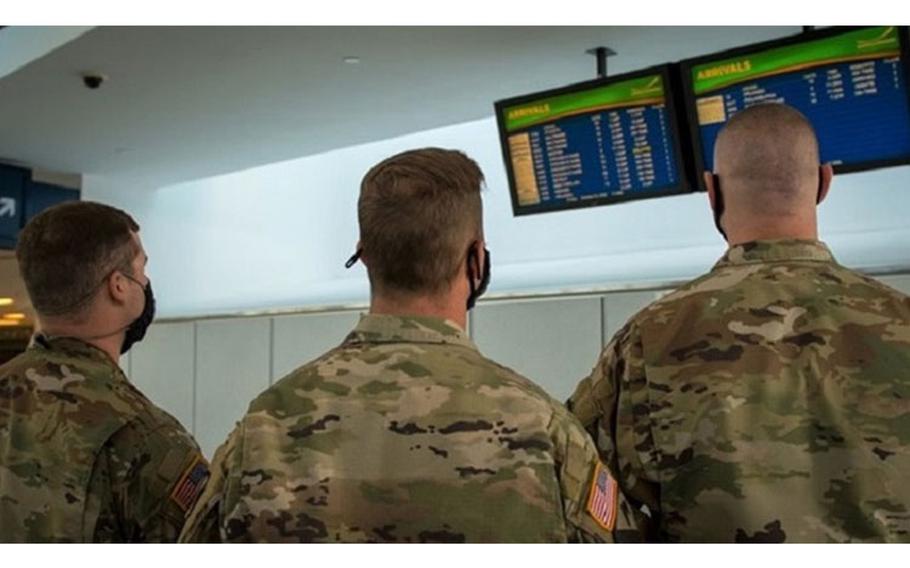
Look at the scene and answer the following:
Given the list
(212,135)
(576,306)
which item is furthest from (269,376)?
(576,306)

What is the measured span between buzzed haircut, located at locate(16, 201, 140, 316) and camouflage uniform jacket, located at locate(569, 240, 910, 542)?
2.68ft

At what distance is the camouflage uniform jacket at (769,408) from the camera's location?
1.41 meters

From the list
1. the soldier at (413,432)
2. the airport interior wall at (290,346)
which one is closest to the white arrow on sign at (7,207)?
the airport interior wall at (290,346)

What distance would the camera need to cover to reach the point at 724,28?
310 cm

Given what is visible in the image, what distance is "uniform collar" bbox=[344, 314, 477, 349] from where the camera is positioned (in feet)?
4.24

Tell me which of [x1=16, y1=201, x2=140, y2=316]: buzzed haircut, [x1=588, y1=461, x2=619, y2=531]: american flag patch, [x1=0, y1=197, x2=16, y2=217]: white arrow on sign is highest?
[x1=0, y1=197, x2=16, y2=217]: white arrow on sign

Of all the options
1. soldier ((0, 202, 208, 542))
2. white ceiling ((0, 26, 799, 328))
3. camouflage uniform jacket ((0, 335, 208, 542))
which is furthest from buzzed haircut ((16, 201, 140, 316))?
white ceiling ((0, 26, 799, 328))

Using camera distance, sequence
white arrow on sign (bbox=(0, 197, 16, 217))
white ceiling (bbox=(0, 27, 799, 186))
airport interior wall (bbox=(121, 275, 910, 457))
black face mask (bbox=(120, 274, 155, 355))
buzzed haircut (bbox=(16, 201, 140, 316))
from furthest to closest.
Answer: white arrow on sign (bbox=(0, 197, 16, 217)) → airport interior wall (bbox=(121, 275, 910, 457)) → white ceiling (bbox=(0, 27, 799, 186)) → black face mask (bbox=(120, 274, 155, 355)) → buzzed haircut (bbox=(16, 201, 140, 316))

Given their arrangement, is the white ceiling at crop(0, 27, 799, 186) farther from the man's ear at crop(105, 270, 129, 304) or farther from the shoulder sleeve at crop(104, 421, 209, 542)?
the shoulder sleeve at crop(104, 421, 209, 542)

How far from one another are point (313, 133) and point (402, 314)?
3.27m

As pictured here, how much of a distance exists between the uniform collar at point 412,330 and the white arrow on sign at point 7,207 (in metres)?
4.39

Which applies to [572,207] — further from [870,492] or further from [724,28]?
[870,492]

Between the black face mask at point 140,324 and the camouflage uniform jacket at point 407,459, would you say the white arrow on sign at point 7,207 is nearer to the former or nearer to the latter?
the black face mask at point 140,324

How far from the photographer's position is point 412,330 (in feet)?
4.24
